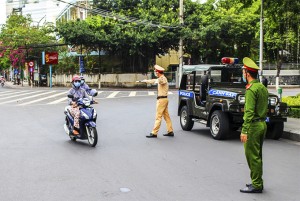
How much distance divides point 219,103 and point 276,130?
160 cm

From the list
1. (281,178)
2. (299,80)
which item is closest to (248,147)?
(281,178)

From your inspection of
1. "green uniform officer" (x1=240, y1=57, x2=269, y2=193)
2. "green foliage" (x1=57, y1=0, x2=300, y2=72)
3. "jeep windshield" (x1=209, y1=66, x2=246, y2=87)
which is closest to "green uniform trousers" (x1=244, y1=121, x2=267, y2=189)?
"green uniform officer" (x1=240, y1=57, x2=269, y2=193)

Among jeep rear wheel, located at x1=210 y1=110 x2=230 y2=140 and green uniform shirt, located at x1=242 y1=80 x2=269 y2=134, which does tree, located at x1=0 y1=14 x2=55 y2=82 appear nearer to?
jeep rear wheel, located at x1=210 y1=110 x2=230 y2=140

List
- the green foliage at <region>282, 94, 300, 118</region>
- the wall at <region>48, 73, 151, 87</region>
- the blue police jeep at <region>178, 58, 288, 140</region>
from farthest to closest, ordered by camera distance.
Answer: the wall at <region>48, 73, 151, 87</region> → the green foliage at <region>282, 94, 300, 118</region> → the blue police jeep at <region>178, 58, 288, 140</region>

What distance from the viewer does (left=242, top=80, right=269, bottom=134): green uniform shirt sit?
6199mm

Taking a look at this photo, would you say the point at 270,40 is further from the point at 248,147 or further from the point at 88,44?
the point at 248,147

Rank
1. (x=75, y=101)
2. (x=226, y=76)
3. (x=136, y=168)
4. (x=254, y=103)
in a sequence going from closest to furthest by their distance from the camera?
(x=254, y=103)
(x=136, y=168)
(x=75, y=101)
(x=226, y=76)

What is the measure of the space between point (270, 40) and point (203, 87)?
107 feet

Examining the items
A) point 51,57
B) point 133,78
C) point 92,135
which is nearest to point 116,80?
point 133,78

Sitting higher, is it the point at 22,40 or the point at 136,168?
the point at 22,40

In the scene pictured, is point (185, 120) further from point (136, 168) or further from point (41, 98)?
point (41, 98)

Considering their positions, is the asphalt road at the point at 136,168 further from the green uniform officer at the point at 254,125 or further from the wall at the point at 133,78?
the wall at the point at 133,78

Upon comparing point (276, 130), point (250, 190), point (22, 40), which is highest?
point (22, 40)

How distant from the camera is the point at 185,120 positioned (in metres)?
13.6
